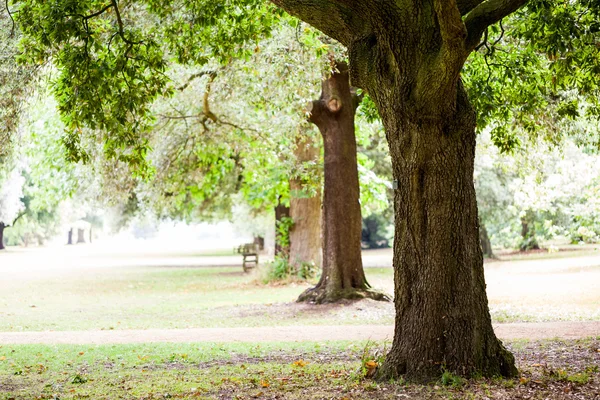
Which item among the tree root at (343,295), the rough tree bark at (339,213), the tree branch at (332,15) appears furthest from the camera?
the rough tree bark at (339,213)

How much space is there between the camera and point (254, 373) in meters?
8.50

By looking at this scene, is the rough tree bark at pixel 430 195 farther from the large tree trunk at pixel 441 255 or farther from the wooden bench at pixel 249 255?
the wooden bench at pixel 249 255

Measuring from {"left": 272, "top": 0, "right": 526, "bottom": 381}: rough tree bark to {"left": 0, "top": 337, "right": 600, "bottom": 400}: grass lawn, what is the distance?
1.10 feet

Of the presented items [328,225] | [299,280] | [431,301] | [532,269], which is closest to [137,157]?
[431,301]

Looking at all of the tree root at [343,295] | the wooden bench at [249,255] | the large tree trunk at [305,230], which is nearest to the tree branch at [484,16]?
the tree root at [343,295]

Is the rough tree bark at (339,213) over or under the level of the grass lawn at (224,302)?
over

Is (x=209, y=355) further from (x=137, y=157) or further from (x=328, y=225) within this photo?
(x=328, y=225)

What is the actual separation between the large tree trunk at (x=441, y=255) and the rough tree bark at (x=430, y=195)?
0.03ft

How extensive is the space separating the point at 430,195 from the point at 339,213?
9.87 meters

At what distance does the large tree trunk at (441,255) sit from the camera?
7.18 meters

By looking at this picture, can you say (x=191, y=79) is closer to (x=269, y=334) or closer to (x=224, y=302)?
(x=224, y=302)

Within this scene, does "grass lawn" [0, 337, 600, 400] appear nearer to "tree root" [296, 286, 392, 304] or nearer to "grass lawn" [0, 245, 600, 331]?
"grass lawn" [0, 245, 600, 331]

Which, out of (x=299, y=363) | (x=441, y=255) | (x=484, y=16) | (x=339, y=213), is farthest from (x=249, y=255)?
(x=484, y=16)

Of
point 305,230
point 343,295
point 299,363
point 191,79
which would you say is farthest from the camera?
point 305,230
